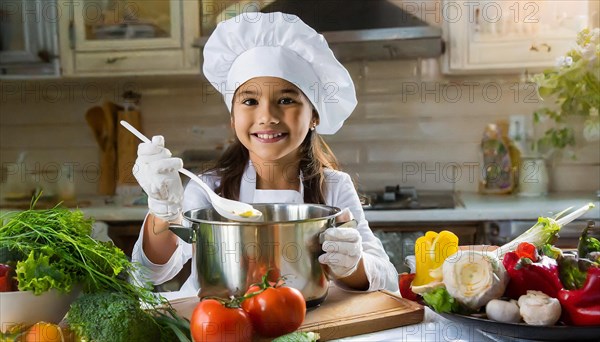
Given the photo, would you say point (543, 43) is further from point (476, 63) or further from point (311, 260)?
point (311, 260)

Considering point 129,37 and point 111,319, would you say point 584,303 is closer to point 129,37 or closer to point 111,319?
point 111,319

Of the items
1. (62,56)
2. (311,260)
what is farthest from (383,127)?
(311,260)

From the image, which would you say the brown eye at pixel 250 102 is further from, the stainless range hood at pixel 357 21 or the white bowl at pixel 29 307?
the stainless range hood at pixel 357 21

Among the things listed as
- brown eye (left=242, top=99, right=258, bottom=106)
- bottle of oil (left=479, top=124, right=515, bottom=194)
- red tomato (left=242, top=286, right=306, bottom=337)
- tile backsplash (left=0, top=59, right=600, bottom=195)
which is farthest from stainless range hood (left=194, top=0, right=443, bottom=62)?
red tomato (left=242, top=286, right=306, bottom=337)

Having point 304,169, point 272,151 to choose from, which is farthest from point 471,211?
point 272,151

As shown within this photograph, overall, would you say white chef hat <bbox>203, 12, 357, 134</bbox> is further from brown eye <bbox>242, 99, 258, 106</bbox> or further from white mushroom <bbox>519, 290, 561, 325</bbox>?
white mushroom <bbox>519, 290, 561, 325</bbox>

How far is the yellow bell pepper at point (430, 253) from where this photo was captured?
3.05 feet

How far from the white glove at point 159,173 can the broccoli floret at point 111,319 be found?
0.74 ft

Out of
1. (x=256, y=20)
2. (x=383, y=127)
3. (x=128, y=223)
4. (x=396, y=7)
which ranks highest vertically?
(x=396, y=7)

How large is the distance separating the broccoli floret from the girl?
0.55 feet

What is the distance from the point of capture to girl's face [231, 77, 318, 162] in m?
1.27

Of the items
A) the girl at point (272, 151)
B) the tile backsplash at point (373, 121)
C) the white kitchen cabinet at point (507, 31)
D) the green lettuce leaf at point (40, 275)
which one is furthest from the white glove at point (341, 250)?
the tile backsplash at point (373, 121)

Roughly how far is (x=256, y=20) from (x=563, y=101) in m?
1.45

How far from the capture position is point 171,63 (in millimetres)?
2342
